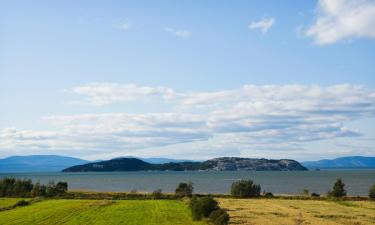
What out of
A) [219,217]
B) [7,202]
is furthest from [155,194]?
[219,217]

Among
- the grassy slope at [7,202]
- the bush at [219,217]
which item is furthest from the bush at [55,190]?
the bush at [219,217]

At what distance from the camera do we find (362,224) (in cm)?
6688

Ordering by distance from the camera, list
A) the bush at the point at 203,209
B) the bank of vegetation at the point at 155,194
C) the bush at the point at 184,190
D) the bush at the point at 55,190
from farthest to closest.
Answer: the bush at the point at 55,190 < the bush at the point at 184,190 < the bank of vegetation at the point at 155,194 < the bush at the point at 203,209

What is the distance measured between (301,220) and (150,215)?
2320cm

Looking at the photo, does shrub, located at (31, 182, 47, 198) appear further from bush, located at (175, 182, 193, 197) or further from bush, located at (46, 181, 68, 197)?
bush, located at (175, 182, 193, 197)

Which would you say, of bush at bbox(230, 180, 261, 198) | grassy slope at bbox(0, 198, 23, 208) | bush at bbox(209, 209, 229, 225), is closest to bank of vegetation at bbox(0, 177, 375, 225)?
bush at bbox(230, 180, 261, 198)

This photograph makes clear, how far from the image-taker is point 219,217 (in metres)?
66.8

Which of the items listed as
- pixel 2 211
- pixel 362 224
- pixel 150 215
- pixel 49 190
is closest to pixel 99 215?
pixel 150 215

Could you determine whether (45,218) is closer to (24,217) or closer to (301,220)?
(24,217)

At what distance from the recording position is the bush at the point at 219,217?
6569cm

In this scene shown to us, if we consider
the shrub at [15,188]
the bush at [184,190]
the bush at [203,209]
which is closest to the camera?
the bush at [203,209]

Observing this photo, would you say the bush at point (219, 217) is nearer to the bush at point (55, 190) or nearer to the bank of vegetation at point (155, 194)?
the bank of vegetation at point (155, 194)

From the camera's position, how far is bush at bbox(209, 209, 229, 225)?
6569 cm

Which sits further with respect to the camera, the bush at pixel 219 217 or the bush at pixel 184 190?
the bush at pixel 184 190
